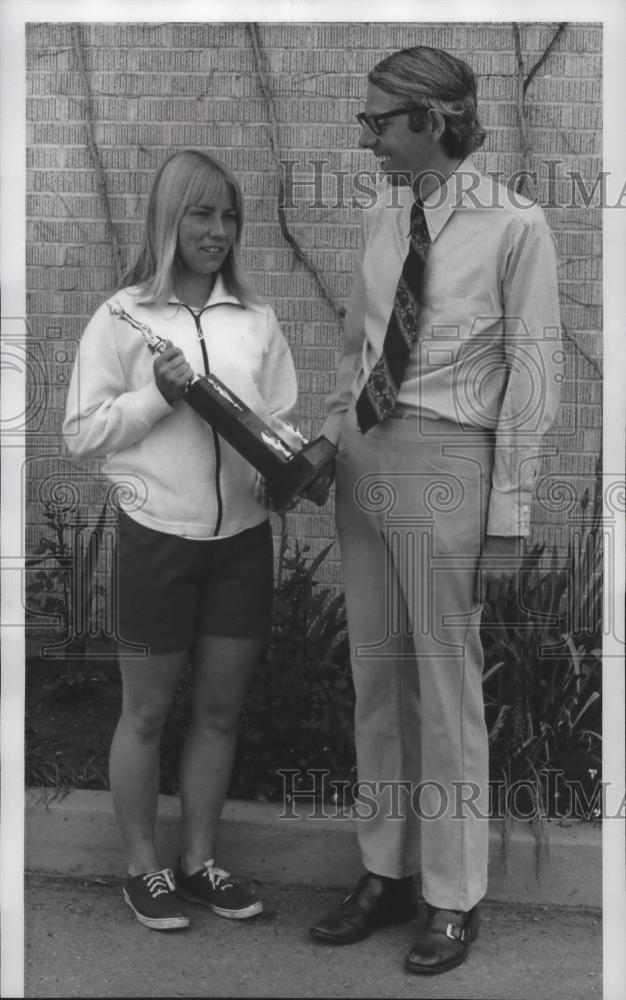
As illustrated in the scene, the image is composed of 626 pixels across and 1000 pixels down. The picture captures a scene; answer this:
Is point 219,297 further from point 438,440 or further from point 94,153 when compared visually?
point 94,153

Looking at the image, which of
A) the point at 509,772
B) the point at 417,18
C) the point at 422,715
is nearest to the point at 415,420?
the point at 422,715

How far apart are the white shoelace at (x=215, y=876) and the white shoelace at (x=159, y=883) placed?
0.32 ft

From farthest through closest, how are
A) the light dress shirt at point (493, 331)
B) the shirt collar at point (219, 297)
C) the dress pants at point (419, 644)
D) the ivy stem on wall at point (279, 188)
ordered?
1. the ivy stem on wall at point (279, 188)
2. the shirt collar at point (219, 297)
3. the dress pants at point (419, 644)
4. the light dress shirt at point (493, 331)

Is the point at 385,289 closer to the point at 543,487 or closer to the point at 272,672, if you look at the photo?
the point at 543,487

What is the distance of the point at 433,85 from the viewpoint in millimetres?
3207

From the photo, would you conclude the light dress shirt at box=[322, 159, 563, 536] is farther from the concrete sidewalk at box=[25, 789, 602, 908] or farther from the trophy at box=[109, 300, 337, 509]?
the concrete sidewalk at box=[25, 789, 602, 908]

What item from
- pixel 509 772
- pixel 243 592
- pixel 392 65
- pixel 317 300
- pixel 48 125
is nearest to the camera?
pixel 392 65

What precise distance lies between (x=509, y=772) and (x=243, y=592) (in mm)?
1074

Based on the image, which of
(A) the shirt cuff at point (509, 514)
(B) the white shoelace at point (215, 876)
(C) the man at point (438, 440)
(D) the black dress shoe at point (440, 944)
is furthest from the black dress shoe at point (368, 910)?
(A) the shirt cuff at point (509, 514)

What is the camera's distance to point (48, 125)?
3.71 meters

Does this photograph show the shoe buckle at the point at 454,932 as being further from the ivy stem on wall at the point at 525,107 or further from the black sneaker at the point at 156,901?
the ivy stem on wall at the point at 525,107

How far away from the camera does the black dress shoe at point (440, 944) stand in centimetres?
333

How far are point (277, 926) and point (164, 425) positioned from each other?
1.34 m

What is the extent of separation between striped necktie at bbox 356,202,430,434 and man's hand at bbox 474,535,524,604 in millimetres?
407
